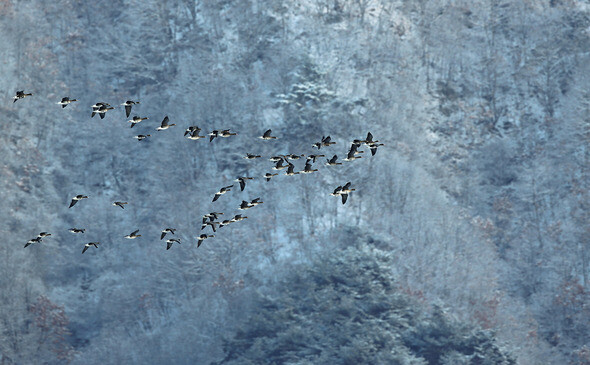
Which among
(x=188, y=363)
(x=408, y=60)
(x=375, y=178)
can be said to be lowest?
(x=188, y=363)

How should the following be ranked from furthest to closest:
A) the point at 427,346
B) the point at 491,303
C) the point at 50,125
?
the point at 50,125
the point at 491,303
the point at 427,346

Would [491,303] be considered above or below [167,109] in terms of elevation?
below

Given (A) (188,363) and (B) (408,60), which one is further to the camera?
(B) (408,60)

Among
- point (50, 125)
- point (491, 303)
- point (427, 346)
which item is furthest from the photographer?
point (50, 125)

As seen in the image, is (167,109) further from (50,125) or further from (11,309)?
(11,309)

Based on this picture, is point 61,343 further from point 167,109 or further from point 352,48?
point 352,48

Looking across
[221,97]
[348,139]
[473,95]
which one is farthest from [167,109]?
[473,95]
